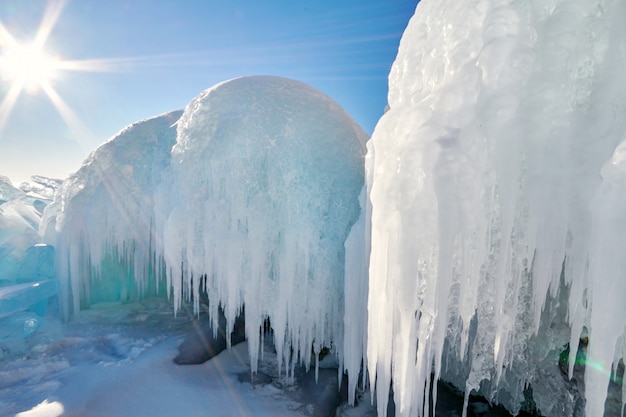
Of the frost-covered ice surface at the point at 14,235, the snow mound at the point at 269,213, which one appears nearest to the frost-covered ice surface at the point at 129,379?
the snow mound at the point at 269,213

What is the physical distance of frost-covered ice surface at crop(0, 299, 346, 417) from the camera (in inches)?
173

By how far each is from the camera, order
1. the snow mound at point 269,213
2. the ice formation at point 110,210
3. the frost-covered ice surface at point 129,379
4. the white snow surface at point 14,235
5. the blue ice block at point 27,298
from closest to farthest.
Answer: the frost-covered ice surface at point 129,379 < the snow mound at point 269,213 < the ice formation at point 110,210 < the blue ice block at point 27,298 < the white snow surface at point 14,235

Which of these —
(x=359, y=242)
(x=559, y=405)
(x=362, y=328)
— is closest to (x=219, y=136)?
(x=359, y=242)

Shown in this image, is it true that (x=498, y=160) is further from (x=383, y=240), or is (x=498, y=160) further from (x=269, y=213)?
(x=269, y=213)

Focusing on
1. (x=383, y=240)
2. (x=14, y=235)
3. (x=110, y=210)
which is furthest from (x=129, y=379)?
(x=14, y=235)

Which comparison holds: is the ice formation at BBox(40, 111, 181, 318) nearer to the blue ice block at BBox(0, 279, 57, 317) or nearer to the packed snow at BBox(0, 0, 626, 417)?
the packed snow at BBox(0, 0, 626, 417)

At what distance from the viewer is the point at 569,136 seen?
212 centimetres

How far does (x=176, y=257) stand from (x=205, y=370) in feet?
6.81

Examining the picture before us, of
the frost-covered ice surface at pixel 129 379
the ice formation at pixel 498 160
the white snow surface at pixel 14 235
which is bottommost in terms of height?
the frost-covered ice surface at pixel 129 379

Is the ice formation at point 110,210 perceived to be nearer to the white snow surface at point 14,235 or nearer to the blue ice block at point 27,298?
the blue ice block at point 27,298

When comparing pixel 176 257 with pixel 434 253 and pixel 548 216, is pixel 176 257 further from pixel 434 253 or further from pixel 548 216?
pixel 548 216

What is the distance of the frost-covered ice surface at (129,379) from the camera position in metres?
4.39

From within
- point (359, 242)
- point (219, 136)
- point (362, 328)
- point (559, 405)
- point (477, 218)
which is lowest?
point (559, 405)

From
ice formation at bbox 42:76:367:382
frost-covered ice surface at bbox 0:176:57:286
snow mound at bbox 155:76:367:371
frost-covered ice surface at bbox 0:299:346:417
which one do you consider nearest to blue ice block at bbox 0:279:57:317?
frost-covered ice surface at bbox 0:299:346:417
